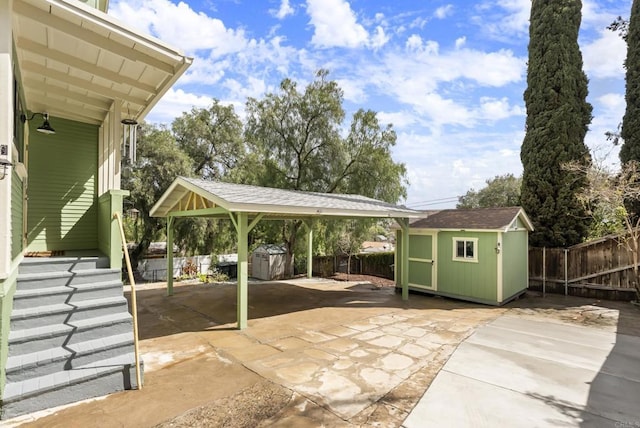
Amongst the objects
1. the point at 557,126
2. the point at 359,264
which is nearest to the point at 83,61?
the point at 557,126

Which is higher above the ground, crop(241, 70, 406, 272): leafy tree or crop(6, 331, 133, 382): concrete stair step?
crop(241, 70, 406, 272): leafy tree

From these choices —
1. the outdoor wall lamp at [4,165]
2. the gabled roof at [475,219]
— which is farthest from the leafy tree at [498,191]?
the outdoor wall lamp at [4,165]

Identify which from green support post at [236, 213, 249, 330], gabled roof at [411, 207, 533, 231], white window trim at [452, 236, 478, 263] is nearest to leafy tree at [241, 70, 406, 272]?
gabled roof at [411, 207, 533, 231]

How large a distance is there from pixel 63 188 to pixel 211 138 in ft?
38.7

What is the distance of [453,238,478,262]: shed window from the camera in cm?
841

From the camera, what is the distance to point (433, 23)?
9289 mm

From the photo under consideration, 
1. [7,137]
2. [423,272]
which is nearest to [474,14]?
[423,272]

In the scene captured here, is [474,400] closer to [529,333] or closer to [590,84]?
[529,333]

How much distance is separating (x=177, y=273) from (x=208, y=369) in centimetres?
997

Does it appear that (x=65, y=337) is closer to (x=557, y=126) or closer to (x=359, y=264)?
(x=557, y=126)

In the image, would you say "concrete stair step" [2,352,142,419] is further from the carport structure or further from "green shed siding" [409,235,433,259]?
"green shed siding" [409,235,433,259]

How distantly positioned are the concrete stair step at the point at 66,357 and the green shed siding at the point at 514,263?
8.26m

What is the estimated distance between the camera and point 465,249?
338 inches

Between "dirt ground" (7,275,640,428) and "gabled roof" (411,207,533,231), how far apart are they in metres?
2.04
